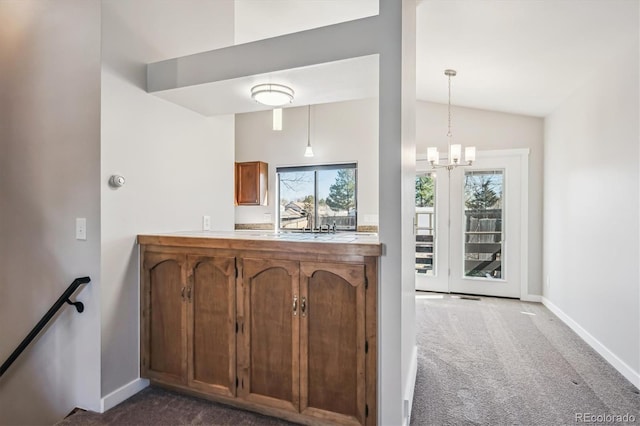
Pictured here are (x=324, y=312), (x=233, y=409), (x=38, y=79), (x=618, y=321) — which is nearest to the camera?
(x=324, y=312)

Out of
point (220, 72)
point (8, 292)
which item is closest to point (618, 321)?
point (220, 72)

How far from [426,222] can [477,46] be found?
285 cm

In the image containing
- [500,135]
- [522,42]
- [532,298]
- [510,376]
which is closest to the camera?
[510,376]

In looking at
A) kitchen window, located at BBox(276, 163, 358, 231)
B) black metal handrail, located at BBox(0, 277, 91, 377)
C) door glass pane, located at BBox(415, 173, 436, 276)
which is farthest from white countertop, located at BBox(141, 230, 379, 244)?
door glass pane, located at BBox(415, 173, 436, 276)

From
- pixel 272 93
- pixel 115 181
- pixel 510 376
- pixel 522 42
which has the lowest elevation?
pixel 510 376

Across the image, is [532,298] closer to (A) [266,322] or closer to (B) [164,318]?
(A) [266,322]

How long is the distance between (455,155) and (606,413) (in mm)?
2798

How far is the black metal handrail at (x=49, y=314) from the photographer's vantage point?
206 cm

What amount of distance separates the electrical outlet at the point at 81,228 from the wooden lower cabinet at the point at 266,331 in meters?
0.37

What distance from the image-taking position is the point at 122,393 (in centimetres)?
218

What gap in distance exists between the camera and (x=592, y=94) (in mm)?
3236

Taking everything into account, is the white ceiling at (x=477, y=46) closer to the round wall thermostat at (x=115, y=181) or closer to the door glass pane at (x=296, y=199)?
the round wall thermostat at (x=115, y=181)

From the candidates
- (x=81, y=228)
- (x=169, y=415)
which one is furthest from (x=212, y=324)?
(x=81, y=228)

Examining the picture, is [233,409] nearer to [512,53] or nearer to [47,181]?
[47,181]
